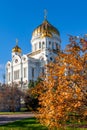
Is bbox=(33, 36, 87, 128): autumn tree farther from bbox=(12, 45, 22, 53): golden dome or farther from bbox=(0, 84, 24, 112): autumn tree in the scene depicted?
bbox=(12, 45, 22, 53): golden dome

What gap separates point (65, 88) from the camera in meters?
11.7

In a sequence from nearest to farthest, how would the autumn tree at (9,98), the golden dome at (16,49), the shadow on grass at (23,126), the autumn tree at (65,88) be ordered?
1. the autumn tree at (65,88)
2. the shadow on grass at (23,126)
3. the autumn tree at (9,98)
4. the golden dome at (16,49)

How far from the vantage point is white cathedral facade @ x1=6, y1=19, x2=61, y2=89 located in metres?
A: 84.1

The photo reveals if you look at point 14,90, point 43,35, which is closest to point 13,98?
point 14,90

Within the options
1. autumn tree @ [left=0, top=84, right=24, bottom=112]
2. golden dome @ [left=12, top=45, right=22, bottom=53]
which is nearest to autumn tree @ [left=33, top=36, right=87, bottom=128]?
autumn tree @ [left=0, top=84, right=24, bottom=112]

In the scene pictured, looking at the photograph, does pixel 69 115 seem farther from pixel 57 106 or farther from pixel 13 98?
pixel 13 98

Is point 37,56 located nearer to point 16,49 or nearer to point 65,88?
point 16,49

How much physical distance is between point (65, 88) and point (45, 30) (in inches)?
2888

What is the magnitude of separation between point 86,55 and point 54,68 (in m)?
1.37

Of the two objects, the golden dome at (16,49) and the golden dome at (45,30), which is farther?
the golden dome at (16,49)

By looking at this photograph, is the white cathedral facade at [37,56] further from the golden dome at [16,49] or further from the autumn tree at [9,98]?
the autumn tree at [9,98]

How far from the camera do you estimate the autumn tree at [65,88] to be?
11.4m

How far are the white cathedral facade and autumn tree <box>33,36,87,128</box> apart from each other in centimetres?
6908

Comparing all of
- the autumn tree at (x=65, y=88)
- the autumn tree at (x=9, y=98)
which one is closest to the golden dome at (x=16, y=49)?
the autumn tree at (x=9, y=98)
